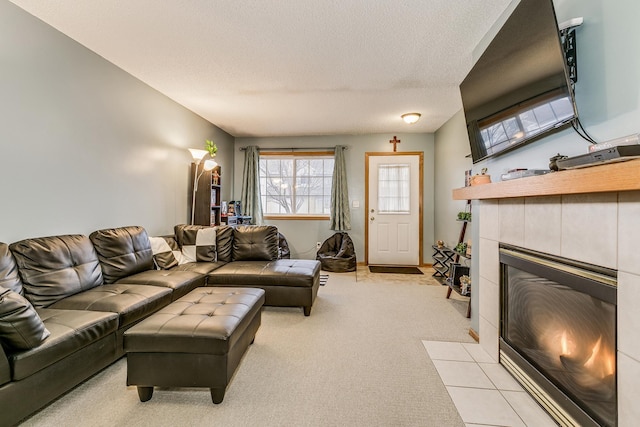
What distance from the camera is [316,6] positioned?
181cm

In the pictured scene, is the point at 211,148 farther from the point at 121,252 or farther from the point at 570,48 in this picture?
the point at 570,48

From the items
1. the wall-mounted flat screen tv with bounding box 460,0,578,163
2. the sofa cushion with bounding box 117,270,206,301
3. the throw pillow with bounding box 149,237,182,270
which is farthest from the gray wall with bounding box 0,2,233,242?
the wall-mounted flat screen tv with bounding box 460,0,578,163

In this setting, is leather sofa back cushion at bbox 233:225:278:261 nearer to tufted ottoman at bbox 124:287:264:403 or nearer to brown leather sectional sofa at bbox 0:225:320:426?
brown leather sectional sofa at bbox 0:225:320:426

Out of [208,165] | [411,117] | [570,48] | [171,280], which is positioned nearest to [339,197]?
[411,117]

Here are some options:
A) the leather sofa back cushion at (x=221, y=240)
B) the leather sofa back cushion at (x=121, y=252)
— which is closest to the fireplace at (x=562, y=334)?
the leather sofa back cushion at (x=221, y=240)

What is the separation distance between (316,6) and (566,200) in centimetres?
186

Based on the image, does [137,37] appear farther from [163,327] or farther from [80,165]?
A: [163,327]

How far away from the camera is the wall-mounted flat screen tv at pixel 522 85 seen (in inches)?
48.4

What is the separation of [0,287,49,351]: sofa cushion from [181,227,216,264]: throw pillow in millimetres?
1918

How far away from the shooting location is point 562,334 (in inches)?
54.8

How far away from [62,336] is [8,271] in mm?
703

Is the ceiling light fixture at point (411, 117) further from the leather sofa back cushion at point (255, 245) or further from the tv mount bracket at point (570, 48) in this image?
the tv mount bracket at point (570, 48)

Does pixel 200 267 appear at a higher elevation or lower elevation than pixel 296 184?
lower

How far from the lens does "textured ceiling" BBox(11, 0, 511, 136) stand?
6.07 feet
